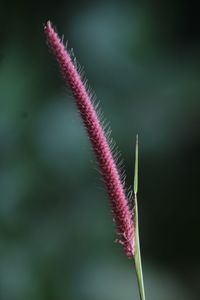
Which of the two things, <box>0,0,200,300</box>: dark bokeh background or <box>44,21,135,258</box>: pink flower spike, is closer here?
<box>44,21,135,258</box>: pink flower spike

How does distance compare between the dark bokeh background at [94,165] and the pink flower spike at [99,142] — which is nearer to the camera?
the pink flower spike at [99,142]

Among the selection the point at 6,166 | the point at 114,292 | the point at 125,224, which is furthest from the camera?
the point at 6,166

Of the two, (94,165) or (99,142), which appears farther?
(94,165)

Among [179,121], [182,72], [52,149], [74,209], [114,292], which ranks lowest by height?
[114,292]

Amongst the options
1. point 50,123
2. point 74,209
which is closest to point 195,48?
point 50,123

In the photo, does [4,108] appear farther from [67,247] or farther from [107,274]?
[107,274]
